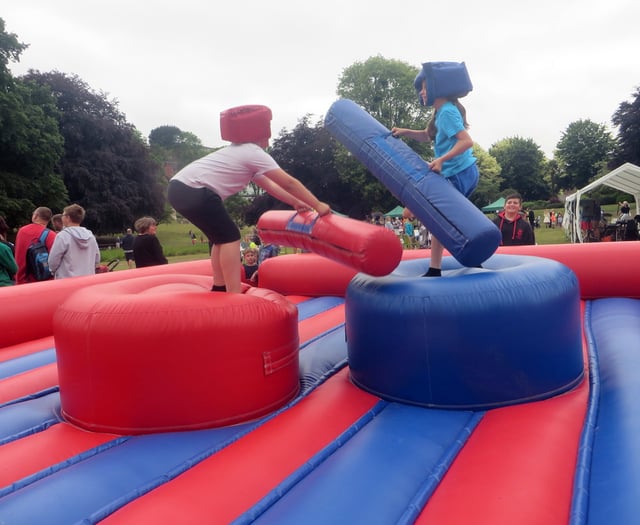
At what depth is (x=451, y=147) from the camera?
9.48 feet

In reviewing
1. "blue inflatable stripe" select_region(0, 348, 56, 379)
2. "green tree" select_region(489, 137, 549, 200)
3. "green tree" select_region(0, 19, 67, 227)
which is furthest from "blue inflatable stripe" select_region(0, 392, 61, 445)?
"green tree" select_region(489, 137, 549, 200)

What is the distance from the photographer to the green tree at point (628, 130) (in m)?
29.1

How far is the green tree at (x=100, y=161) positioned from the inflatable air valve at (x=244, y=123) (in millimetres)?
21810

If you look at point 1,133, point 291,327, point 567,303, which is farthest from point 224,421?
point 1,133

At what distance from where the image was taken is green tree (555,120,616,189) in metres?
44.5

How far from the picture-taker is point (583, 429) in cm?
215

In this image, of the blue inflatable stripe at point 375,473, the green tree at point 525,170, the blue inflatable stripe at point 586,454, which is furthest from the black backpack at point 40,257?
the green tree at point 525,170

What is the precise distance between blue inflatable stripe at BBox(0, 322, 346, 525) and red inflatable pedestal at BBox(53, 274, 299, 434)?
0.32 feet

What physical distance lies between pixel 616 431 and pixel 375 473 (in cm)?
95

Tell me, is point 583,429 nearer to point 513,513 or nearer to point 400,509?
point 513,513

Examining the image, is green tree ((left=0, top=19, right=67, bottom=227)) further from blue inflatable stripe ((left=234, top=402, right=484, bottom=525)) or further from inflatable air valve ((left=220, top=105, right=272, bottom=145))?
blue inflatable stripe ((left=234, top=402, right=484, bottom=525))

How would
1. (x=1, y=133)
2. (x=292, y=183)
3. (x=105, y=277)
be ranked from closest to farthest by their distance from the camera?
(x=292, y=183), (x=105, y=277), (x=1, y=133)

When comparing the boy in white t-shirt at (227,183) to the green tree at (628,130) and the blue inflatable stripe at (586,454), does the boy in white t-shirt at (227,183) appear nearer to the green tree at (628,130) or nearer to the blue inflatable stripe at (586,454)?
the blue inflatable stripe at (586,454)

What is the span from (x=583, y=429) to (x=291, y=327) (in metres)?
1.36
